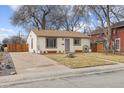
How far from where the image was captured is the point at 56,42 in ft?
95.0

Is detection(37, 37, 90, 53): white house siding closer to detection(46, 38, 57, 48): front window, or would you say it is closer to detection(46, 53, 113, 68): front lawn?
detection(46, 38, 57, 48): front window

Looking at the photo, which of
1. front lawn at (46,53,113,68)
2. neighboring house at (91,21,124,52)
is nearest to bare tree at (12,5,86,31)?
neighboring house at (91,21,124,52)

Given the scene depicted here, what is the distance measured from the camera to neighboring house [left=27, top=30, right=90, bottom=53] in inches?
1096

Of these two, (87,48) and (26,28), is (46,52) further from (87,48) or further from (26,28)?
(26,28)

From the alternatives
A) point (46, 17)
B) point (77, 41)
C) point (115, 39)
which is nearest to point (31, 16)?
point (46, 17)

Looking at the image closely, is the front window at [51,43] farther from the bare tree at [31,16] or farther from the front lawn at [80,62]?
the bare tree at [31,16]

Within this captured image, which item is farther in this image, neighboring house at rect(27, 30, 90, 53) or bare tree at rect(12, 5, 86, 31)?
bare tree at rect(12, 5, 86, 31)

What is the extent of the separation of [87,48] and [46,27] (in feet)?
63.3

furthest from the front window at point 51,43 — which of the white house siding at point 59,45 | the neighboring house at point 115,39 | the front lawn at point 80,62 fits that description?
the front lawn at point 80,62

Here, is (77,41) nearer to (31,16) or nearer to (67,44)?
(67,44)

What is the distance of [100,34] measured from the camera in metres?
36.5

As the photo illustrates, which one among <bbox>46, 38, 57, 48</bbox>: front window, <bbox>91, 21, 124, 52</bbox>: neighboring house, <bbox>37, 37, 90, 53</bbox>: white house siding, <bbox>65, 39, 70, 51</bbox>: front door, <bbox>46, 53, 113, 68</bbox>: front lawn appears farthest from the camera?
<bbox>91, 21, 124, 52</bbox>: neighboring house

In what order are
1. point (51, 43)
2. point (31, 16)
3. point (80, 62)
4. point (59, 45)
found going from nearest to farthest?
1. point (80, 62)
2. point (51, 43)
3. point (59, 45)
4. point (31, 16)
